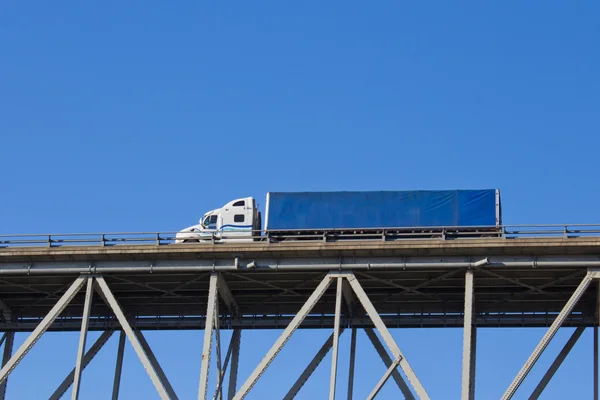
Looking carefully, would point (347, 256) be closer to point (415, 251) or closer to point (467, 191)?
point (415, 251)

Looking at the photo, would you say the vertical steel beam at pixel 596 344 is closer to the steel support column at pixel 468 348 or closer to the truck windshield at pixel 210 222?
the steel support column at pixel 468 348

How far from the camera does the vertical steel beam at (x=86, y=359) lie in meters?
62.2

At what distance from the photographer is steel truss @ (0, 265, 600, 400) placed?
5612cm

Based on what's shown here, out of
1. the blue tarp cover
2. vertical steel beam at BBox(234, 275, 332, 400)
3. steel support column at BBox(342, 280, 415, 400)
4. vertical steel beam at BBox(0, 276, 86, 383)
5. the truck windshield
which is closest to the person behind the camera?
vertical steel beam at BBox(234, 275, 332, 400)

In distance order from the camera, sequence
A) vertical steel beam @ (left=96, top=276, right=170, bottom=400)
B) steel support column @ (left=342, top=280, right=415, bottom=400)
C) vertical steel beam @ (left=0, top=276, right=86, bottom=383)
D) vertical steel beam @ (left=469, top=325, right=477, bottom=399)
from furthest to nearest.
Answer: steel support column @ (left=342, top=280, right=415, bottom=400) → vertical steel beam @ (left=0, top=276, right=86, bottom=383) → vertical steel beam @ (left=96, top=276, right=170, bottom=400) → vertical steel beam @ (left=469, top=325, right=477, bottom=399)

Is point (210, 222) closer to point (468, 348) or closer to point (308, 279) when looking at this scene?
point (308, 279)

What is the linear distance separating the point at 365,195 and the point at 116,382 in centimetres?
1442

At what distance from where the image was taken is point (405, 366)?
→ 56000 millimetres

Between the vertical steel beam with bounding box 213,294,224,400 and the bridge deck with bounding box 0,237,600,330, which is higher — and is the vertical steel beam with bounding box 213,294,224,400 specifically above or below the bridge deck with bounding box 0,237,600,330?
below

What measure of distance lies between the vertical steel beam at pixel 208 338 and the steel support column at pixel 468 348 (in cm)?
1063

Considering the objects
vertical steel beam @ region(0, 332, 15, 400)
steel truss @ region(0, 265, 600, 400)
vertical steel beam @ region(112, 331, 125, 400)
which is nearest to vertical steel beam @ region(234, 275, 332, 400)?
steel truss @ region(0, 265, 600, 400)

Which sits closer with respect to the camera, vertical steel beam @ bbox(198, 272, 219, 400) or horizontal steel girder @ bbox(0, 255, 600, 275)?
vertical steel beam @ bbox(198, 272, 219, 400)

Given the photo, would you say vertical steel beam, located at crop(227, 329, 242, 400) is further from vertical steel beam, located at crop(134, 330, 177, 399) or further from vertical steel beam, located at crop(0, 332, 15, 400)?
vertical steel beam, located at crop(0, 332, 15, 400)

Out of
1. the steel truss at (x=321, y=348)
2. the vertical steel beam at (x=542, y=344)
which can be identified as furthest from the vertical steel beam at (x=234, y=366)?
the vertical steel beam at (x=542, y=344)
